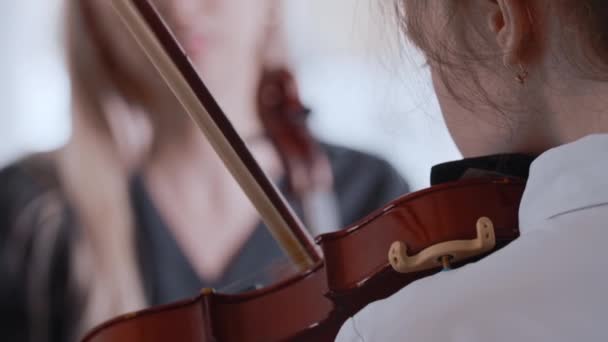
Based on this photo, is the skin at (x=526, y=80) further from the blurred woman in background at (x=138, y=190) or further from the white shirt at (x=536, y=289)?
the blurred woman in background at (x=138, y=190)

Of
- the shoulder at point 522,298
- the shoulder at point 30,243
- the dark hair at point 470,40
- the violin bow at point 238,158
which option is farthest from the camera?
the shoulder at point 30,243

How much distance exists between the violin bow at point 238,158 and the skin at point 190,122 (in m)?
0.49

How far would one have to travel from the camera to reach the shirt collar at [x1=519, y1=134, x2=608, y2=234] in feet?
1.53

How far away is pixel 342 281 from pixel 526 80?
1.14ft

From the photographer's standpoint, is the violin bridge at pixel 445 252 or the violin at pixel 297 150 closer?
the violin bridge at pixel 445 252

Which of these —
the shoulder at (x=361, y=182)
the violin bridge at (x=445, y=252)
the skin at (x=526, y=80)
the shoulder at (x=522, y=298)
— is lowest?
the shoulder at (x=361, y=182)

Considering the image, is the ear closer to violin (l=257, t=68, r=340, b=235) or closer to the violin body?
the violin body

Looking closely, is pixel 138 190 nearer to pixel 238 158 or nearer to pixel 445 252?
pixel 238 158

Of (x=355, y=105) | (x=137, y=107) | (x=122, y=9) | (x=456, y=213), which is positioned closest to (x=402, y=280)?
(x=456, y=213)

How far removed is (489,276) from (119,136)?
1418 millimetres

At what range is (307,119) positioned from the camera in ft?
5.79

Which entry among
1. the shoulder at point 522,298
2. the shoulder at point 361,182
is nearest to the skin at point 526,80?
the shoulder at point 522,298

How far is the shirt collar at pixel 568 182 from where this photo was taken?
465mm

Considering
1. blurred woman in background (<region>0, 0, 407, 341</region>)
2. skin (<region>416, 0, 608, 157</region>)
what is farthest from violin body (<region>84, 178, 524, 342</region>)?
blurred woman in background (<region>0, 0, 407, 341</region>)
